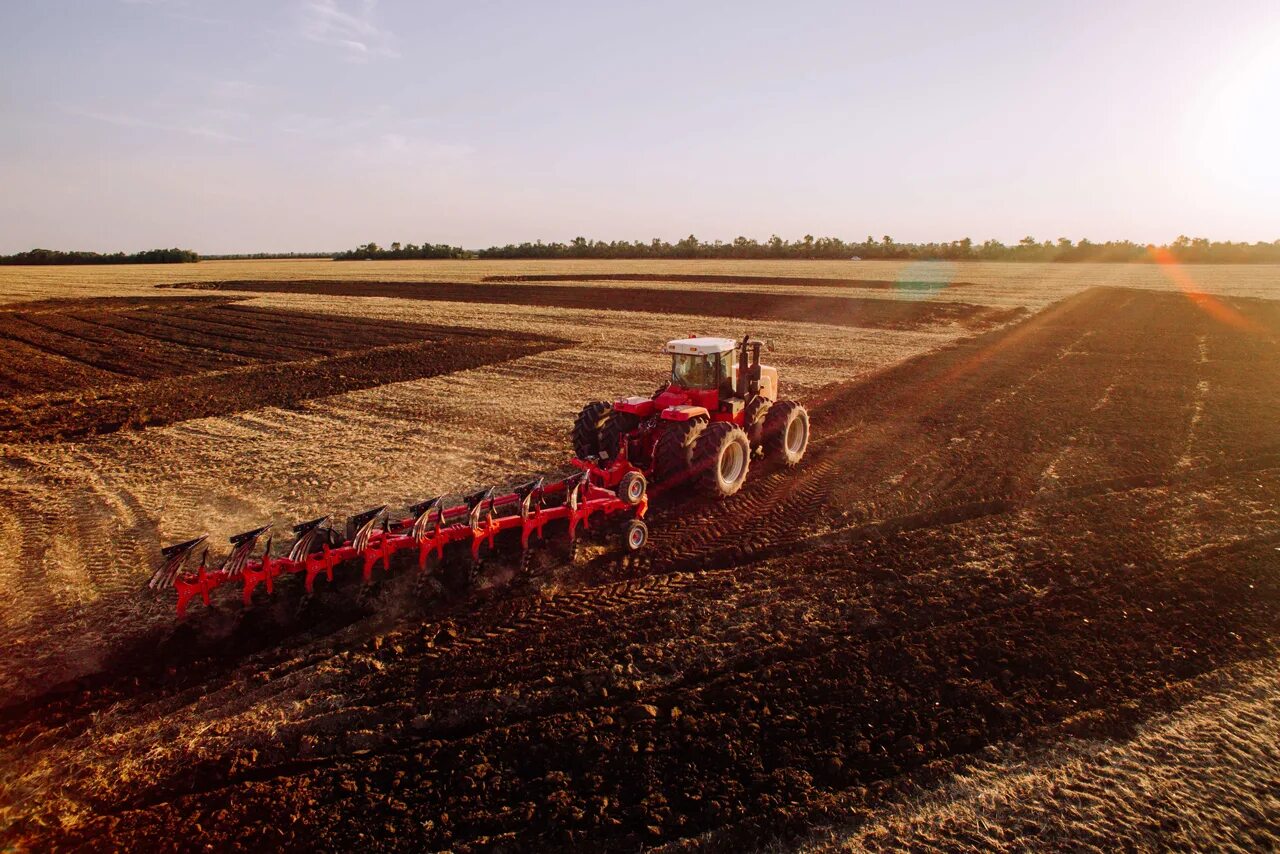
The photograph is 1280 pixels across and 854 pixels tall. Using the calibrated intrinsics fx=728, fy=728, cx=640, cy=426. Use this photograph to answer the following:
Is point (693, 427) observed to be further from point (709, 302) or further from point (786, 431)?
point (709, 302)

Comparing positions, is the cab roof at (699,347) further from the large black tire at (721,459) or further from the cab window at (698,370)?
the large black tire at (721,459)

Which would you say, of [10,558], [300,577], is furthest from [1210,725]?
[10,558]

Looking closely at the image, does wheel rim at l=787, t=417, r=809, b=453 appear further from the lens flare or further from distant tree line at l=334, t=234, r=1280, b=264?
distant tree line at l=334, t=234, r=1280, b=264

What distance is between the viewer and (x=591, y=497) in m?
7.69

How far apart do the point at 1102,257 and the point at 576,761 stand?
78.5 metres

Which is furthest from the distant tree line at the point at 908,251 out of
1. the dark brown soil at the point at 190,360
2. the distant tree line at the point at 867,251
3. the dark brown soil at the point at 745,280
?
the dark brown soil at the point at 190,360

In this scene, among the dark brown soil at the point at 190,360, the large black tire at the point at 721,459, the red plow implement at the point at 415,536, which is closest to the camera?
the red plow implement at the point at 415,536

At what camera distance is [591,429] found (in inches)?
348

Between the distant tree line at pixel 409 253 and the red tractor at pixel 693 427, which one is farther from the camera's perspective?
the distant tree line at pixel 409 253

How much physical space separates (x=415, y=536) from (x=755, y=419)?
500 cm

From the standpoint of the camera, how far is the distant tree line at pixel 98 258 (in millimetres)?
82625

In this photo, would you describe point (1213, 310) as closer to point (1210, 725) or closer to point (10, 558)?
point (1210, 725)

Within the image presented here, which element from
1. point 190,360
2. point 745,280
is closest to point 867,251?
point 745,280

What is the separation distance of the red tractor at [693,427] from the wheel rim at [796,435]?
217mm
